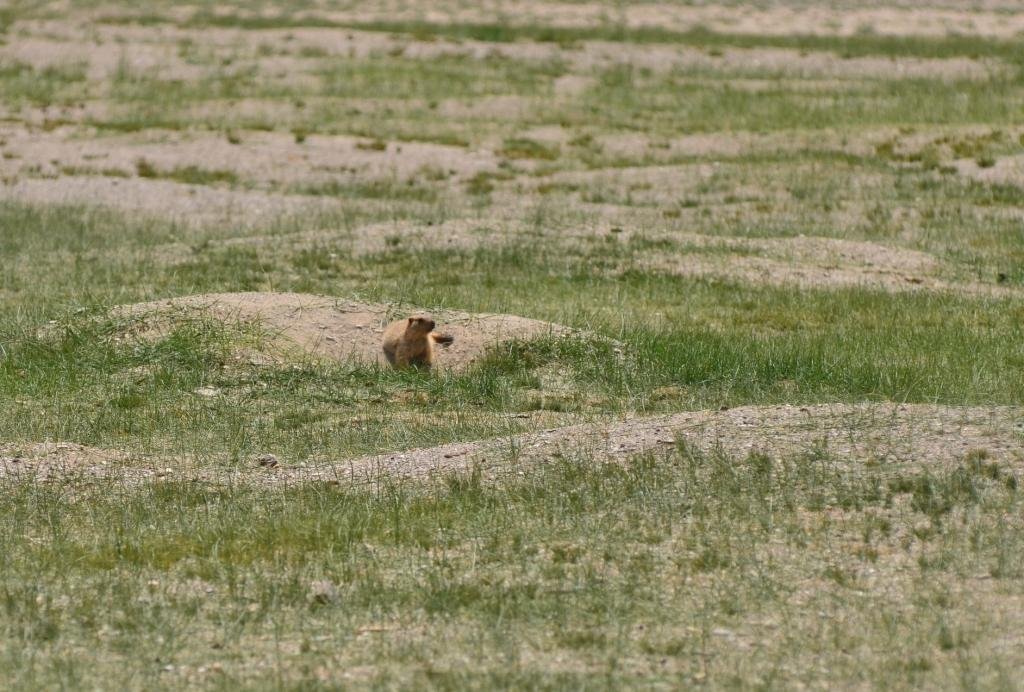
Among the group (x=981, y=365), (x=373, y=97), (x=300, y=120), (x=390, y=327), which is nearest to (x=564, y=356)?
(x=390, y=327)

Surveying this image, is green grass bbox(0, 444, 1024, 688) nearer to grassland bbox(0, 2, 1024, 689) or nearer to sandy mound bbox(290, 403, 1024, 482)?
grassland bbox(0, 2, 1024, 689)

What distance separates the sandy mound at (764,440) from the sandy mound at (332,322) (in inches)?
126

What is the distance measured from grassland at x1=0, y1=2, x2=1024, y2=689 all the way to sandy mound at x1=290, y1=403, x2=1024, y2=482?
0.16 feet

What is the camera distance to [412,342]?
14.1 m

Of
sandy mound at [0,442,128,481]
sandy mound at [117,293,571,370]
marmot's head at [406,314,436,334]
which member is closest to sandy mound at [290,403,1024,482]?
sandy mound at [0,442,128,481]

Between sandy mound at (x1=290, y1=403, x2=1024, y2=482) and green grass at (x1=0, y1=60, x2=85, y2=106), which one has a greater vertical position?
sandy mound at (x1=290, y1=403, x2=1024, y2=482)

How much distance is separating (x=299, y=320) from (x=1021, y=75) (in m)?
26.5

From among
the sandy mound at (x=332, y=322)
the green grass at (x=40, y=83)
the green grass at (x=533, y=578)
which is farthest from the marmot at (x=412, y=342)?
the green grass at (x=40, y=83)

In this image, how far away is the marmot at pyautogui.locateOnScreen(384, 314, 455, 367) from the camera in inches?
552

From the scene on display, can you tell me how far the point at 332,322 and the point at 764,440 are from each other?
215 inches

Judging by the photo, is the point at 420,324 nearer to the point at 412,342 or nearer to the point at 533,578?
the point at 412,342

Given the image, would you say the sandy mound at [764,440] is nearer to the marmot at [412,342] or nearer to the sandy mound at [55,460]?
the sandy mound at [55,460]

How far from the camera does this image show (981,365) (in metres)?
14.0

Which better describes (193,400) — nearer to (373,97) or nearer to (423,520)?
(423,520)
